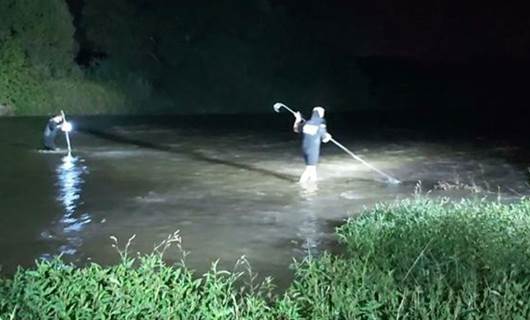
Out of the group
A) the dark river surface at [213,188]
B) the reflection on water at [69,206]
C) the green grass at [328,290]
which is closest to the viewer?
the green grass at [328,290]

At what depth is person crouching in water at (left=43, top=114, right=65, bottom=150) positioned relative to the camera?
20.2m

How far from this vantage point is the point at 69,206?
1381 centimetres

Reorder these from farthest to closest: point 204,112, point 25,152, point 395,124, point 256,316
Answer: point 204,112 → point 395,124 → point 25,152 → point 256,316

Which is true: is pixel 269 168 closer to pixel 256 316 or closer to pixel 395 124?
pixel 256 316

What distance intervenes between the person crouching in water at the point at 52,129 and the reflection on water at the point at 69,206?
2.83ft

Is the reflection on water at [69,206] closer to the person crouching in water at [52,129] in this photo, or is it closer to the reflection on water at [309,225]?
the person crouching in water at [52,129]

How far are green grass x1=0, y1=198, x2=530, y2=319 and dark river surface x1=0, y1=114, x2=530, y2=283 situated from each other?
6.29 feet

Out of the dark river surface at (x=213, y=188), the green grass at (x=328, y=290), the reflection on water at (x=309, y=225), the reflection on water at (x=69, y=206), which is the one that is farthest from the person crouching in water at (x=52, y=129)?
the green grass at (x=328, y=290)

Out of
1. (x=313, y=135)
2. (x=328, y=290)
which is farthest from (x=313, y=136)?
(x=328, y=290)

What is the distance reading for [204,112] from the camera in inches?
1551

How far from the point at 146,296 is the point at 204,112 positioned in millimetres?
33048

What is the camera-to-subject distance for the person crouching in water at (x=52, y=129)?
66.3 ft

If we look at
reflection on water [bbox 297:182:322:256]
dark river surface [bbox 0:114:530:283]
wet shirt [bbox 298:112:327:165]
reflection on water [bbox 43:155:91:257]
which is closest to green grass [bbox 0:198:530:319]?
dark river surface [bbox 0:114:530:283]

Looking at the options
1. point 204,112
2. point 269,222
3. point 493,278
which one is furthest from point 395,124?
point 493,278
